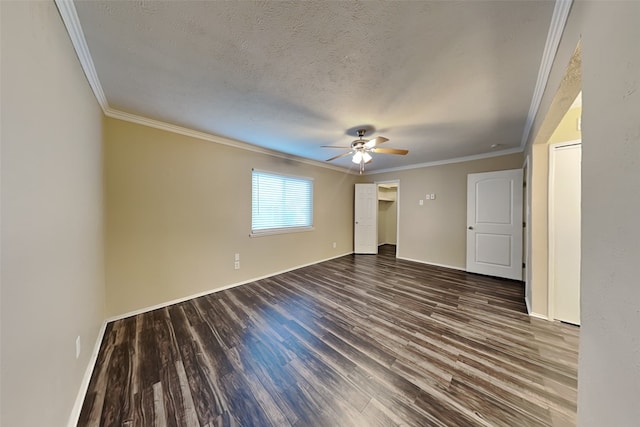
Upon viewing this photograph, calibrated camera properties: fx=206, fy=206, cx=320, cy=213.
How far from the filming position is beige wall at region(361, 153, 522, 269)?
159 inches

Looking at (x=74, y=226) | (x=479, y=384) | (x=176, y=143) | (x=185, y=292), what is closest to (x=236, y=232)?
(x=185, y=292)

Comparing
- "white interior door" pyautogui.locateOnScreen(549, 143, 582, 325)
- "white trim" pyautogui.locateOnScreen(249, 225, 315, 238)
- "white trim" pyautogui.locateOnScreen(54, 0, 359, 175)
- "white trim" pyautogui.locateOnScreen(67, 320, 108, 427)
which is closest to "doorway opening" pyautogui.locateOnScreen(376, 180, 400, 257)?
"white trim" pyautogui.locateOnScreen(249, 225, 315, 238)

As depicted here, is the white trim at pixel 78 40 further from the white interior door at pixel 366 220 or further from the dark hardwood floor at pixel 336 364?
the white interior door at pixel 366 220

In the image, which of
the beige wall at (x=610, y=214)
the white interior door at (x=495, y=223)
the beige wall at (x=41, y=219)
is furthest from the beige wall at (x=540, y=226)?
the beige wall at (x=41, y=219)

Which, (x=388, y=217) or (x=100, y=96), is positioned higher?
(x=100, y=96)

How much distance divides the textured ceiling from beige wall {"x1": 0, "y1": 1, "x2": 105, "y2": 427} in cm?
39

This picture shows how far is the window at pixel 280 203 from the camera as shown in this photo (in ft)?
11.5

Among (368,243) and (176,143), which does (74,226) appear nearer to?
(176,143)

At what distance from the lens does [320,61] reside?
1.47 m

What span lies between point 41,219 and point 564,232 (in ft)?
13.2

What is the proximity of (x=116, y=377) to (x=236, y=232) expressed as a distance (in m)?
1.96

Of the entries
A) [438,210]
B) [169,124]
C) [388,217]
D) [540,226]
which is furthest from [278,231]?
[388,217]

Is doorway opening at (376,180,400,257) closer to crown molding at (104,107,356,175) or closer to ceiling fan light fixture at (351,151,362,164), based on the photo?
crown molding at (104,107,356,175)

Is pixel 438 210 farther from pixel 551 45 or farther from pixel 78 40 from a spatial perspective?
pixel 78 40
